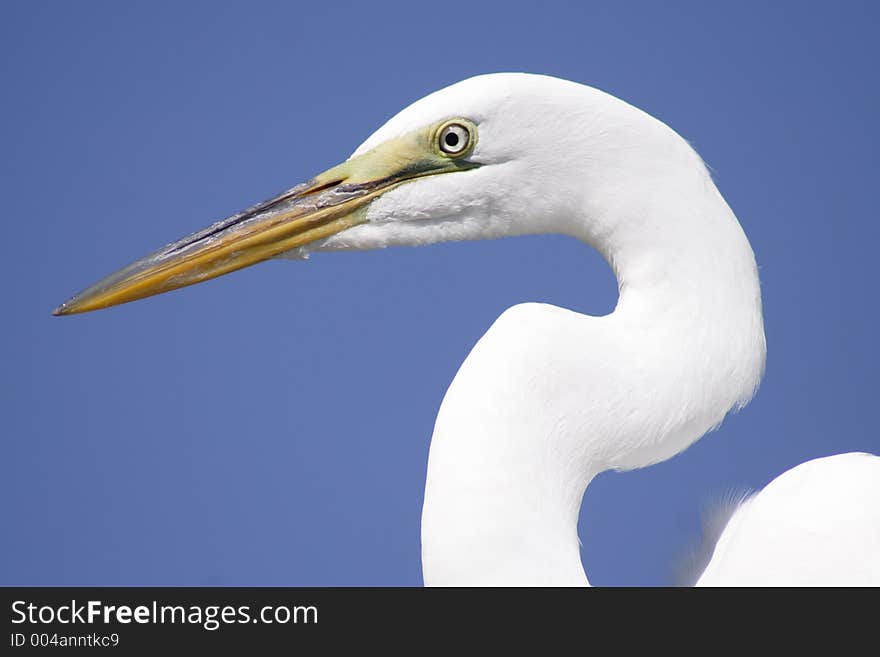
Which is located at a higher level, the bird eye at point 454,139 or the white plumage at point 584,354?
the bird eye at point 454,139

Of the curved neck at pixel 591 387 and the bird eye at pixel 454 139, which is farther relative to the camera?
the bird eye at pixel 454 139

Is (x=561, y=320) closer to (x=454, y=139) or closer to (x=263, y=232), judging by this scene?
(x=454, y=139)

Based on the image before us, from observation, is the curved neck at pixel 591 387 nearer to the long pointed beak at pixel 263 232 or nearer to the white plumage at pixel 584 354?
the white plumage at pixel 584 354

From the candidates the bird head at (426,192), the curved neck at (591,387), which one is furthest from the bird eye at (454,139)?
the curved neck at (591,387)

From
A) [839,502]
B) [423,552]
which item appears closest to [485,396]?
[423,552]

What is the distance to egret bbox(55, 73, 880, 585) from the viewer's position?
1444mm

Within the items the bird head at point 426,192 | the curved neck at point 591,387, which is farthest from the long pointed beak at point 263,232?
the curved neck at point 591,387

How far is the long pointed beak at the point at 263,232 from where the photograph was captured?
66.7 inches

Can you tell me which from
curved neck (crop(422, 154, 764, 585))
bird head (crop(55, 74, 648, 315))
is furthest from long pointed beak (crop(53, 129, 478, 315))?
curved neck (crop(422, 154, 764, 585))

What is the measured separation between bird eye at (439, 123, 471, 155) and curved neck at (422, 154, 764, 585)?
210 millimetres

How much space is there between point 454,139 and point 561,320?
35cm

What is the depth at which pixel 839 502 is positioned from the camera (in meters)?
1.59

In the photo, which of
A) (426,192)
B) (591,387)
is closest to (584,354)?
(591,387)

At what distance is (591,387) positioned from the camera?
151cm
